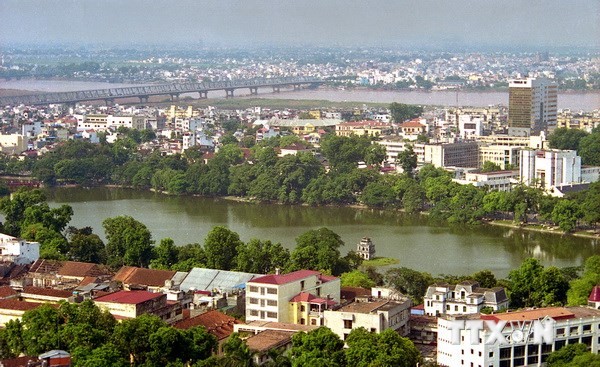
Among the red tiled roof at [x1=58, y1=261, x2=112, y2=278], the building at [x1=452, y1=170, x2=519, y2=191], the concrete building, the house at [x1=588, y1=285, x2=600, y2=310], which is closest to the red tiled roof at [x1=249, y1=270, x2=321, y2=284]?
the red tiled roof at [x1=58, y1=261, x2=112, y2=278]

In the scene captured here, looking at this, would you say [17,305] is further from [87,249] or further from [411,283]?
[411,283]

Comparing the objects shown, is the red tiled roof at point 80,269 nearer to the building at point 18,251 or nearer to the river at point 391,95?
the building at point 18,251

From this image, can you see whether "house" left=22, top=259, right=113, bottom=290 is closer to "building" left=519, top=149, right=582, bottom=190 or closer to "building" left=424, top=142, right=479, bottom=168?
"building" left=519, top=149, right=582, bottom=190

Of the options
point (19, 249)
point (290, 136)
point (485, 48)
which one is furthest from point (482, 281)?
point (485, 48)

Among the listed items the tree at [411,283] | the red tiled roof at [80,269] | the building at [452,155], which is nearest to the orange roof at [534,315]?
the tree at [411,283]

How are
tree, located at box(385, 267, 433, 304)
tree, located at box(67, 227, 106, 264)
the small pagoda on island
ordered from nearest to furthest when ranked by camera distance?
A: 1. tree, located at box(385, 267, 433, 304)
2. tree, located at box(67, 227, 106, 264)
3. the small pagoda on island

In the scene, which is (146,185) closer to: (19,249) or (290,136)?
(290,136)
